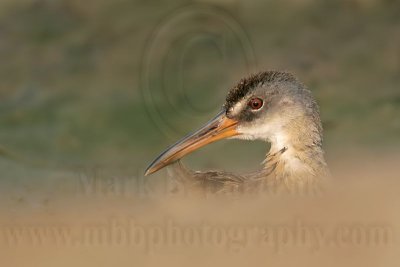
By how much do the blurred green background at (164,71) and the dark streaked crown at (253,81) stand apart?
3.33 m

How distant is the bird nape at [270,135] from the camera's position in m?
6.91

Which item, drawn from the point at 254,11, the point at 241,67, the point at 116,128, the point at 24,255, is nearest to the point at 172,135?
the point at 116,128

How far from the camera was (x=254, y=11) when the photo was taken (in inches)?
530

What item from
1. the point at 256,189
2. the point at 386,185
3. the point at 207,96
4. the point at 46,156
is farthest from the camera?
the point at 207,96

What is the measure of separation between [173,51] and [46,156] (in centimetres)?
218

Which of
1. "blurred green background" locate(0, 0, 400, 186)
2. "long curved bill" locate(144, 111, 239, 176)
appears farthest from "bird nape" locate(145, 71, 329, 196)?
"blurred green background" locate(0, 0, 400, 186)

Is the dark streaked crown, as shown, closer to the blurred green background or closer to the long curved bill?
the long curved bill

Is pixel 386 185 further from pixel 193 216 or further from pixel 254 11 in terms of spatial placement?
pixel 254 11

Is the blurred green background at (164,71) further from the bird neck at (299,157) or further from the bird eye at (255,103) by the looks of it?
the bird neck at (299,157)

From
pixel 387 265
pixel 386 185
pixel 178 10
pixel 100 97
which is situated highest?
pixel 178 10

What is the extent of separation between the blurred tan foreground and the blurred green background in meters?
1.74

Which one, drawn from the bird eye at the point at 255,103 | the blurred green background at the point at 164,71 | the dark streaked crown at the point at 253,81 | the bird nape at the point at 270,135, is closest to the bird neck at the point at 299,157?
the bird nape at the point at 270,135

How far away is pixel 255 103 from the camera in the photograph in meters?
7.11

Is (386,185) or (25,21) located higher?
(25,21)
